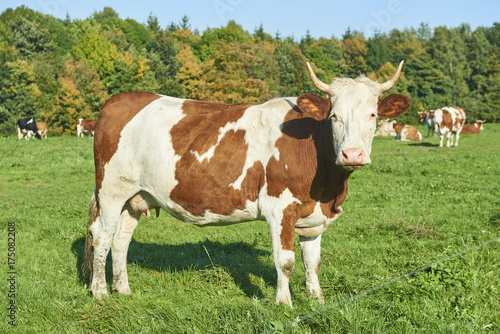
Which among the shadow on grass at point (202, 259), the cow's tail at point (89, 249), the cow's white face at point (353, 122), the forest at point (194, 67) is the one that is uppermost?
the forest at point (194, 67)

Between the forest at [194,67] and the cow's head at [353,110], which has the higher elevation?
the forest at [194,67]

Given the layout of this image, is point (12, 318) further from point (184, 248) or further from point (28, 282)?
point (184, 248)

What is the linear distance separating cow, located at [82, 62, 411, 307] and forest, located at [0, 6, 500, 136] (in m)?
28.6

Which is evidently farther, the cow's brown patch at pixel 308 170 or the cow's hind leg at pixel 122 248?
the cow's hind leg at pixel 122 248

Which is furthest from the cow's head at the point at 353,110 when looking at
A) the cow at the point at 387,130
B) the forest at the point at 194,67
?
the cow at the point at 387,130

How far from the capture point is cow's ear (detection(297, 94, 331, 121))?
4.88 meters

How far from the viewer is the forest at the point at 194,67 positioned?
50344 mm

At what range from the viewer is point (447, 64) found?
87.4m

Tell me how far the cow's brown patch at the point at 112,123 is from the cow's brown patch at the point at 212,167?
0.79 meters

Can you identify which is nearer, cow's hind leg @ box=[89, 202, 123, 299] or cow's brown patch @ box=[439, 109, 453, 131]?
cow's hind leg @ box=[89, 202, 123, 299]

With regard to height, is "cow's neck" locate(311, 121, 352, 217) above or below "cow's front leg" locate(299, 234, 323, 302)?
above

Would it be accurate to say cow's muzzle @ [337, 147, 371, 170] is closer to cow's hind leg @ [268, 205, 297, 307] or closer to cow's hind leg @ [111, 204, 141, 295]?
cow's hind leg @ [268, 205, 297, 307]

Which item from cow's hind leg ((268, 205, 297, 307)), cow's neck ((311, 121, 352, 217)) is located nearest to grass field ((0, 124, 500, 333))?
cow's hind leg ((268, 205, 297, 307))

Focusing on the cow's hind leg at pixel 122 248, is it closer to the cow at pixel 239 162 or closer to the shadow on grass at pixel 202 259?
the cow at pixel 239 162
